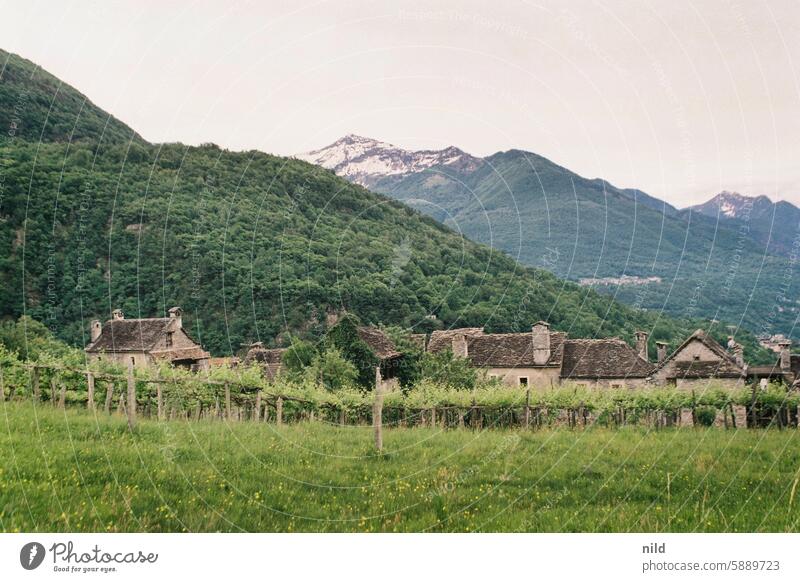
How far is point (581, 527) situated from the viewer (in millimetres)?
7391

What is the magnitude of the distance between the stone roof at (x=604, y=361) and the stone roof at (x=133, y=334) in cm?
2214

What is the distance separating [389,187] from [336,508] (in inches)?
577

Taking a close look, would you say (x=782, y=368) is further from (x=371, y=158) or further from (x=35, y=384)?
(x=35, y=384)

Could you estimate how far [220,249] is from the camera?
83.5 feet

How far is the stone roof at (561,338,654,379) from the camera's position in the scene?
36.0 m

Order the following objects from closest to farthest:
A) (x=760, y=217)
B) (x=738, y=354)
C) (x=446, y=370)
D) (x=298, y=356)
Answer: (x=298, y=356)
(x=446, y=370)
(x=738, y=354)
(x=760, y=217)

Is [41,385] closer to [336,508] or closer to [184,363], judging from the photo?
[184,363]

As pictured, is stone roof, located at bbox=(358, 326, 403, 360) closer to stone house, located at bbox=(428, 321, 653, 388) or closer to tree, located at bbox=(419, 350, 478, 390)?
tree, located at bbox=(419, 350, 478, 390)

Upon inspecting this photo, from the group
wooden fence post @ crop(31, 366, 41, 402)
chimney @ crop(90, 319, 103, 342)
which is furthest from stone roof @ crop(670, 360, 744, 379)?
chimney @ crop(90, 319, 103, 342)

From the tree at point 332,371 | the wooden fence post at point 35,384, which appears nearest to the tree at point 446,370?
the tree at point 332,371

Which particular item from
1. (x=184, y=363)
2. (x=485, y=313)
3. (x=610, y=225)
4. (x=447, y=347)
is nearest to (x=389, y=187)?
(x=447, y=347)

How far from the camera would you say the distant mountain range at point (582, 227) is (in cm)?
1678

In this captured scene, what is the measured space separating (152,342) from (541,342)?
69.6 ft

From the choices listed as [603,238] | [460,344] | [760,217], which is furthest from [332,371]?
[760,217]
